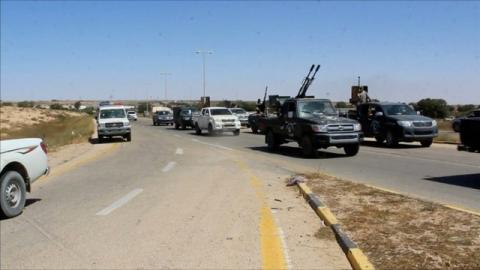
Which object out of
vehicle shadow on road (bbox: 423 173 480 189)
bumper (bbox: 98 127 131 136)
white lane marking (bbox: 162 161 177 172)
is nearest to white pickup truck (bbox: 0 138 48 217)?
white lane marking (bbox: 162 161 177 172)

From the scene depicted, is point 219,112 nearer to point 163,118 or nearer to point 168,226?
point 163,118

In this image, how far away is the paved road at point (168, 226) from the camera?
20.7 feet

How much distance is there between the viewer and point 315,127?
18.4m

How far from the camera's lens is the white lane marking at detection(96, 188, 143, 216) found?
927 cm

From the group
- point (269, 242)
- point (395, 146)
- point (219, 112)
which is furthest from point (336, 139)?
point (219, 112)

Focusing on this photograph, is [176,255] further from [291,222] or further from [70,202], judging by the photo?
[70,202]

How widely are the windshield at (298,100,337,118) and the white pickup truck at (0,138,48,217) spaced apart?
1076 cm

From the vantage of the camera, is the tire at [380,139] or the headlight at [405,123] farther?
the tire at [380,139]

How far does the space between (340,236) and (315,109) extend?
13.2 metres

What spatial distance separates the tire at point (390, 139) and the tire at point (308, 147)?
548 centimetres

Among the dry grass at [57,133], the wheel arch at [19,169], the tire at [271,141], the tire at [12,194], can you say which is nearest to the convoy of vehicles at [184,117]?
the dry grass at [57,133]

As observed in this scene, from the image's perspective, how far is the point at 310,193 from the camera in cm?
995

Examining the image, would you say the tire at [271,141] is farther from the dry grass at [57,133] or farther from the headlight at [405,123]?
the dry grass at [57,133]

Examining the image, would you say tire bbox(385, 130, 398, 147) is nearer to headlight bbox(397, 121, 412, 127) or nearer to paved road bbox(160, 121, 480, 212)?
paved road bbox(160, 121, 480, 212)
